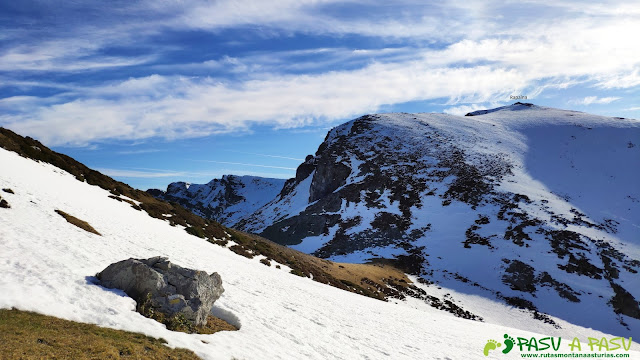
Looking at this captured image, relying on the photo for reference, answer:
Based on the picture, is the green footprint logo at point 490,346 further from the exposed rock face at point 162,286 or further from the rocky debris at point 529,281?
the rocky debris at point 529,281

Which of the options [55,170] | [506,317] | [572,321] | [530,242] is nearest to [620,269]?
[530,242]

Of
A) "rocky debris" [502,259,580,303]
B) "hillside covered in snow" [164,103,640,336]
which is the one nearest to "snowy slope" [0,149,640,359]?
"rocky debris" [502,259,580,303]

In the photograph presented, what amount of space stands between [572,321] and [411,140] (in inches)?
2953

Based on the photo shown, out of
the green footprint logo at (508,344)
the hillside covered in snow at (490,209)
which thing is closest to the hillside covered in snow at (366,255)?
the hillside covered in snow at (490,209)

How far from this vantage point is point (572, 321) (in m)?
46.2

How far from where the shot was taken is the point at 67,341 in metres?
8.86

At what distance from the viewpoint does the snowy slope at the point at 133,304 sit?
1124cm

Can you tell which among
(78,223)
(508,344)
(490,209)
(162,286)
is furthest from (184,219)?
(490,209)

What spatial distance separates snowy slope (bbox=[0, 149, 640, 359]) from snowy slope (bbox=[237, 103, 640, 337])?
33.4 metres

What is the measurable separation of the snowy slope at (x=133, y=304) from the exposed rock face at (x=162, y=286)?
1.76 feet

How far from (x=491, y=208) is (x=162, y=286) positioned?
74.4 metres

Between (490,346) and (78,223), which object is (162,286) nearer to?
(78,223)

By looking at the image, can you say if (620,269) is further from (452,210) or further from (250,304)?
(250,304)

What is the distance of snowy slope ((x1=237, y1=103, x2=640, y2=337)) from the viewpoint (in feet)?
178
